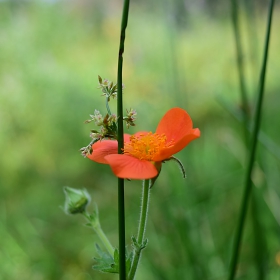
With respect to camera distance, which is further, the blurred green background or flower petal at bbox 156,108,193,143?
the blurred green background

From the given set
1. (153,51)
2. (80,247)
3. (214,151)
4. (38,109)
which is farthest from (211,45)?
(80,247)

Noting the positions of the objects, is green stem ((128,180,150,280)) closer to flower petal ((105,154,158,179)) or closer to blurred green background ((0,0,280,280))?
flower petal ((105,154,158,179))

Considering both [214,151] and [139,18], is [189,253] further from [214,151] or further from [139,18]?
[139,18]

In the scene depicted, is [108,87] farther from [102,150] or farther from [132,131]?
[132,131]

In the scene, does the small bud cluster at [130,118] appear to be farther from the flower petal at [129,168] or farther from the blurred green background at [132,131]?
the blurred green background at [132,131]

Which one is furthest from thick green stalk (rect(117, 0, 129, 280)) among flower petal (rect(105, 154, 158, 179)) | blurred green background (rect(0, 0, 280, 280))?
blurred green background (rect(0, 0, 280, 280))

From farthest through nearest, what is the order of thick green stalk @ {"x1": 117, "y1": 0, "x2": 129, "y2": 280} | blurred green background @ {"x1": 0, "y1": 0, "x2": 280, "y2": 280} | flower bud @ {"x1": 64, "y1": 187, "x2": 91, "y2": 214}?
blurred green background @ {"x1": 0, "y1": 0, "x2": 280, "y2": 280}, flower bud @ {"x1": 64, "y1": 187, "x2": 91, "y2": 214}, thick green stalk @ {"x1": 117, "y1": 0, "x2": 129, "y2": 280}

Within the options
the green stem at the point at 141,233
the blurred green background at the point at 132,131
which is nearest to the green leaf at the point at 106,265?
the green stem at the point at 141,233
